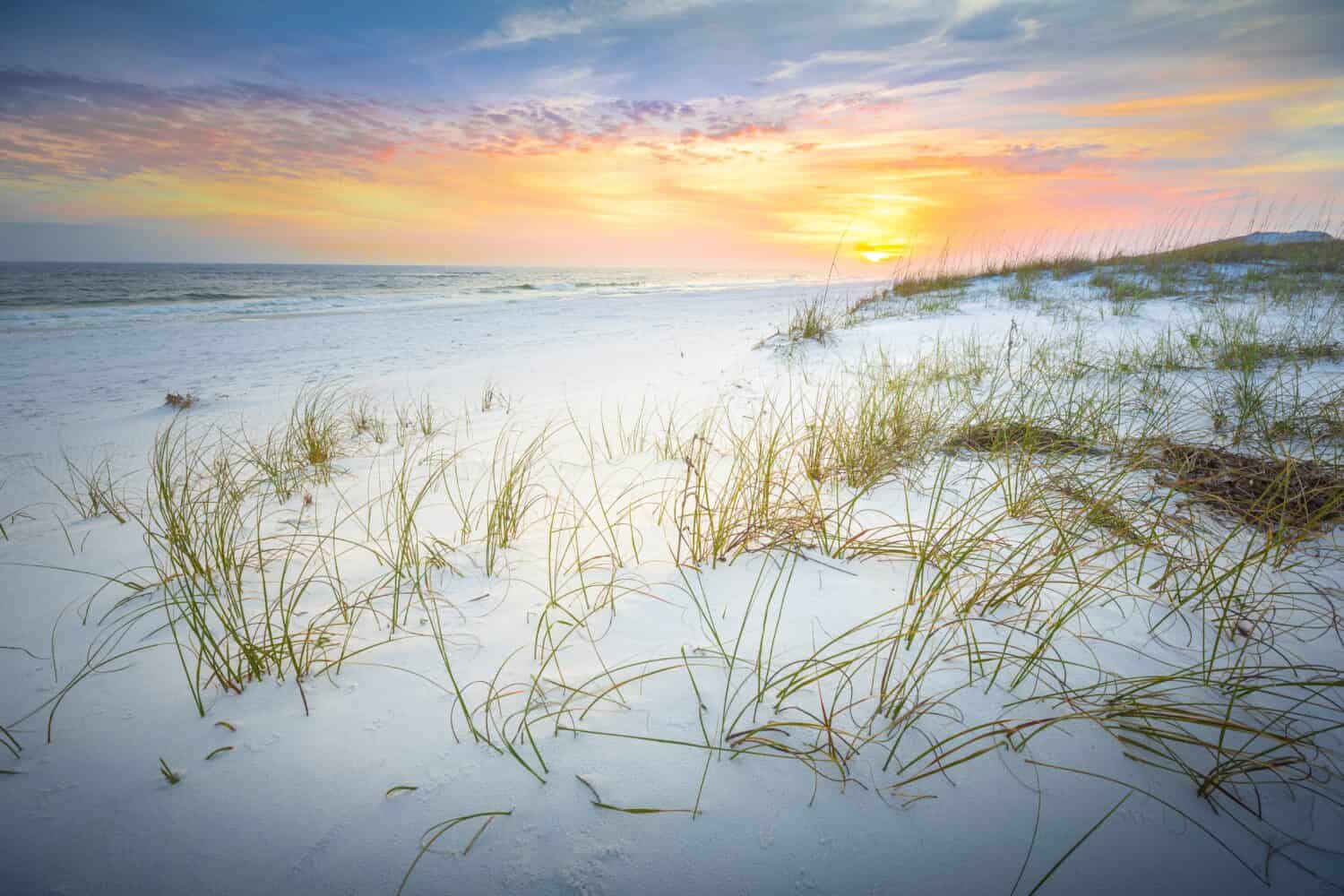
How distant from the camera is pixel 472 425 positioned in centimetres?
378

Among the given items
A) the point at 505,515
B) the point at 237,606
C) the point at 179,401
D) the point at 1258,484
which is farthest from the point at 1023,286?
the point at 179,401

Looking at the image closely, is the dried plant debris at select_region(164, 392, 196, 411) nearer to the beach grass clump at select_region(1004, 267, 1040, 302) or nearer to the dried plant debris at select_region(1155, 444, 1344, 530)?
the dried plant debris at select_region(1155, 444, 1344, 530)

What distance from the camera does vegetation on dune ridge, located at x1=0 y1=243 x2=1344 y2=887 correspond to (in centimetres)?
97

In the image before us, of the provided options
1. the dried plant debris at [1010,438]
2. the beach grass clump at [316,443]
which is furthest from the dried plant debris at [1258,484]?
the beach grass clump at [316,443]

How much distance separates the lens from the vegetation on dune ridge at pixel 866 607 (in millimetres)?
969

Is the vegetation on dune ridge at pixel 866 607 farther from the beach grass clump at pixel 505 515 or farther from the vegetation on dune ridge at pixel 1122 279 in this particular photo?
the vegetation on dune ridge at pixel 1122 279

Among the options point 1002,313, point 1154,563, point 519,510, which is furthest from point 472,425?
point 1002,313

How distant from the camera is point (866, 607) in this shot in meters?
1.40

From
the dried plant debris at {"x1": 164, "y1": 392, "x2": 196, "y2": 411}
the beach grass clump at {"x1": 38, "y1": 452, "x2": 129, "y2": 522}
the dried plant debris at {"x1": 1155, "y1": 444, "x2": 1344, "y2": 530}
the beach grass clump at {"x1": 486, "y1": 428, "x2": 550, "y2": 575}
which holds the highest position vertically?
the dried plant debris at {"x1": 1155, "y1": 444, "x2": 1344, "y2": 530}

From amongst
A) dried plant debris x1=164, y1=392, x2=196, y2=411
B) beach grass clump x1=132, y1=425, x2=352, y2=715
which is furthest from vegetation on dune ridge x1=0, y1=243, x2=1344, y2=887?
dried plant debris x1=164, y1=392, x2=196, y2=411

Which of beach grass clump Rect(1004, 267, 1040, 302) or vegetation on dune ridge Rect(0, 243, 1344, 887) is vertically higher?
beach grass clump Rect(1004, 267, 1040, 302)

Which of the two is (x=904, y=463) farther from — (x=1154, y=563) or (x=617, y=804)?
(x=617, y=804)

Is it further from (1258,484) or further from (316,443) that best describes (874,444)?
(316,443)

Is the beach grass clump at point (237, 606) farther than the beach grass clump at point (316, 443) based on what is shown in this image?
No
